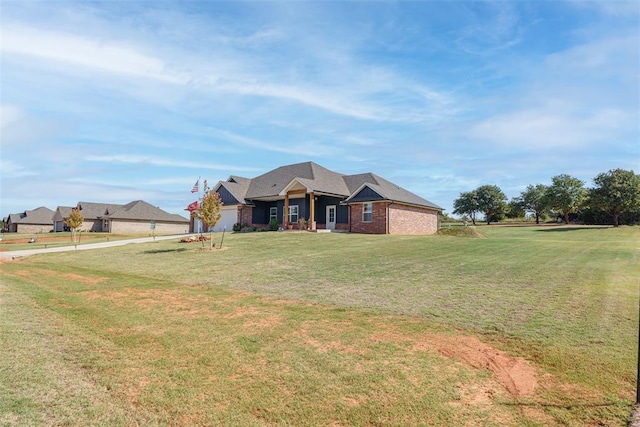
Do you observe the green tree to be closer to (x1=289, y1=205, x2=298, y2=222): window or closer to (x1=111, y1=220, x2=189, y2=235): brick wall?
(x1=289, y1=205, x2=298, y2=222): window

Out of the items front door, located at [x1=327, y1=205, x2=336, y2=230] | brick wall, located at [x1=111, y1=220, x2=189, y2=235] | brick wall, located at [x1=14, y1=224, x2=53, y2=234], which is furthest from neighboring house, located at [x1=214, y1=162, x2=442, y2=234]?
brick wall, located at [x1=14, y1=224, x2=53, y2=234]

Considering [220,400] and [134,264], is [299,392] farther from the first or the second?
[134,264]

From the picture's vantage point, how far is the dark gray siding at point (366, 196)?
28013 millimetres

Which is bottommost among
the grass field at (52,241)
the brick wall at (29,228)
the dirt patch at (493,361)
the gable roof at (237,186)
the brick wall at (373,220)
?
the dirt patch at (493,361)

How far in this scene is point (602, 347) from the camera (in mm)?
5520

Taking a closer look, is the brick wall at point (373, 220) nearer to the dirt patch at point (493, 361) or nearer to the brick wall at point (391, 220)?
the brick wall at point (391, 220)

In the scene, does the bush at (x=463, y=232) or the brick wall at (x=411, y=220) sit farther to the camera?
the brick wall at (x=411, y=220)

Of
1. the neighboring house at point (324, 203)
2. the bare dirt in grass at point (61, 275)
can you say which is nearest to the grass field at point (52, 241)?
the neighboring house at point (324, 203)

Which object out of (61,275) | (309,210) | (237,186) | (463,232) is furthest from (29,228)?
(463,232)

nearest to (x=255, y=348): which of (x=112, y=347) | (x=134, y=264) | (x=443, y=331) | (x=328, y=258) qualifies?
(x=112, y=347)

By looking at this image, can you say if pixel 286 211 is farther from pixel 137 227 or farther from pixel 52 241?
pixel 137 227

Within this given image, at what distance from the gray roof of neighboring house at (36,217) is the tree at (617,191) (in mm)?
93086

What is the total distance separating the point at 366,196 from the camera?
28797 millimetres

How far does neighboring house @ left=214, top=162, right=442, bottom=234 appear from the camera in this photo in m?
28.7
